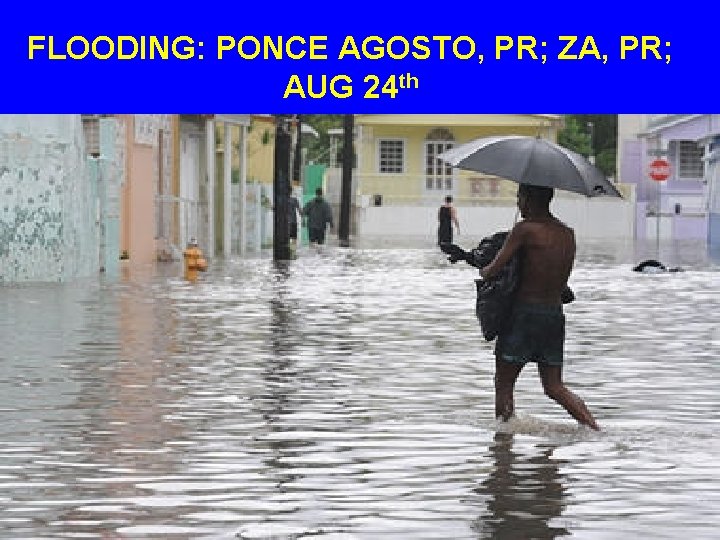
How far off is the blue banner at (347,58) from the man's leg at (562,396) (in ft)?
70.2

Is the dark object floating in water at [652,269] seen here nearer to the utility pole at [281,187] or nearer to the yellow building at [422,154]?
the utility pole at [281,187]

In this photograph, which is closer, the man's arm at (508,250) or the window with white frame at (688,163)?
the man's arm at (508,250)

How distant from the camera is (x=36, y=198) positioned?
32.3m

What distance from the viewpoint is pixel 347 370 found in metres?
17.6

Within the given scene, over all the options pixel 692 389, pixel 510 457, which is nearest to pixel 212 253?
pixel 692 389

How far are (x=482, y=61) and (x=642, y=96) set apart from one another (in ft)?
8.34

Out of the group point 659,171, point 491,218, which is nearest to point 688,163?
point 491,218

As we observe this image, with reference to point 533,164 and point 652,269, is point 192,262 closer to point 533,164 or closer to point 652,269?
point 652,269

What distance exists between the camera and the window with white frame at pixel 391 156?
3792 inches

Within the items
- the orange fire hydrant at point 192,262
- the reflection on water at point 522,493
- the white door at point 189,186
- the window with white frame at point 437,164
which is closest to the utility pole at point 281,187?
the white door at point 189,186

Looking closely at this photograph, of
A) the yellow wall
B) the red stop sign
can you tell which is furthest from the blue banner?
the red stop sign

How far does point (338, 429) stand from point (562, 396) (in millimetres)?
1302

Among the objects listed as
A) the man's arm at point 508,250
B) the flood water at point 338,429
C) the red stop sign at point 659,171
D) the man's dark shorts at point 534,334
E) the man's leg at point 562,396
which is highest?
the red stop sign at point 659,171

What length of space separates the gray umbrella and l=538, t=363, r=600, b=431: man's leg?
104 centimetres
